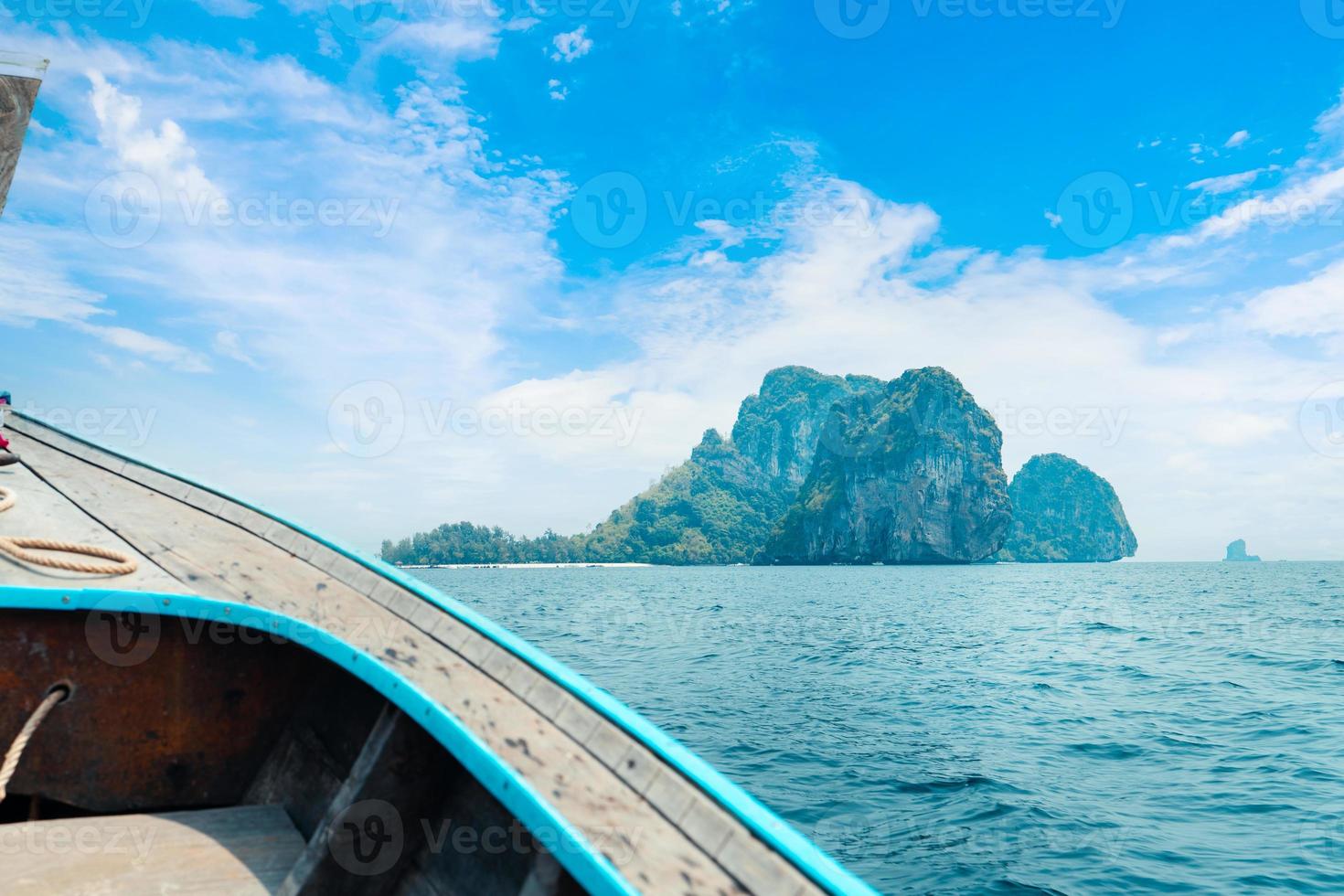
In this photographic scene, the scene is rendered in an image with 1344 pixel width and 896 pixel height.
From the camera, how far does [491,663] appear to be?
2.40m

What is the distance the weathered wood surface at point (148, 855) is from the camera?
6.95 feet

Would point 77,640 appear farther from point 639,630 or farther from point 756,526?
point 756,526

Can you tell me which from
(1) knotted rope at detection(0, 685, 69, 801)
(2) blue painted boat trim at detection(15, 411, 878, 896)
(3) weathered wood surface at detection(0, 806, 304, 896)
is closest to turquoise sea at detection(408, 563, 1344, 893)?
(2) blue painted boat trim at detection(15, 411, 878, 896)

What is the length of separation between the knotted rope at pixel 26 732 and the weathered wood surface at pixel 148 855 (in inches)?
6.7

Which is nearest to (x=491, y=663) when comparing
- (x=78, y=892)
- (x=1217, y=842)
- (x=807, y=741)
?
(x=78, y=892)

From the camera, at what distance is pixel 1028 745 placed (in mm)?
10211

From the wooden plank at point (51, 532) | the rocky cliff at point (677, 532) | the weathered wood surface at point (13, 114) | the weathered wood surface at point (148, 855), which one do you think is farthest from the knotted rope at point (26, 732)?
the rocky cliff at point (677, 532)

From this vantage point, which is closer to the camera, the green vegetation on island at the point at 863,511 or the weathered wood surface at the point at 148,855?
the weathered wood surface at the point at 148,855

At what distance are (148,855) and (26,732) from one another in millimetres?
680

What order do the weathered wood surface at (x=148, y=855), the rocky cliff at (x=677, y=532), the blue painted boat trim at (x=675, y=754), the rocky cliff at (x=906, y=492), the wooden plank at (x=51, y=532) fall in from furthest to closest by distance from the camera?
the rocky cliff at (x=677, y=532) < the rocky cliff at (x=906, y=492) < the wooden plank at (x=51, y=532) < the weathered wood surface at (x=148, y=855) < the blue painted boat trim at (x=675, y=754)

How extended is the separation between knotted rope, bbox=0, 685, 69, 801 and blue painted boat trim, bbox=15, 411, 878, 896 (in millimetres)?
1086

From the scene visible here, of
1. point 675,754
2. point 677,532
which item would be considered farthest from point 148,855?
point 677,532

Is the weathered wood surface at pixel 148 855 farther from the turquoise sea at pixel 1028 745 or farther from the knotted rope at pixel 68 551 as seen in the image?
the turquoise sea at pixel 1028 745

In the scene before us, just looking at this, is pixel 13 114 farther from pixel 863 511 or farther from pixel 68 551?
pixel 863 511
